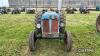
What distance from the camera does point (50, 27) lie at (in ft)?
32.0

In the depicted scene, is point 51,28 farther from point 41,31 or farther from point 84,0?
point 84,0

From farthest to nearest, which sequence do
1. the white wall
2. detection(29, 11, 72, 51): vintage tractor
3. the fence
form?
the white wall → the fence → detection(29, 11, 72, 51): vintage tractor

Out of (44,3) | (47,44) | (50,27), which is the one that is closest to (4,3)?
(44,3)

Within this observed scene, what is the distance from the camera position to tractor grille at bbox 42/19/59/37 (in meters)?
9.70

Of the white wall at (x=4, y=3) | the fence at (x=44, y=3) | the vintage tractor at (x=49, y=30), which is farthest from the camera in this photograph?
the white wall at (x=4, y=3)

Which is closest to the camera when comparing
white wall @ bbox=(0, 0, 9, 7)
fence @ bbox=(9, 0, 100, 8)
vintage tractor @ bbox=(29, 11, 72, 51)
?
vintage tractor @ bbox=(29, 11, 72, 51)

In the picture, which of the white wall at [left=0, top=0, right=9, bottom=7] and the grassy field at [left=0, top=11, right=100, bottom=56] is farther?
the white wall at [left=0, top=0, right=9, bottom=7]

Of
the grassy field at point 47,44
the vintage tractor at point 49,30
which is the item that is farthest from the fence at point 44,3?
the vintage tractor at point 49,30

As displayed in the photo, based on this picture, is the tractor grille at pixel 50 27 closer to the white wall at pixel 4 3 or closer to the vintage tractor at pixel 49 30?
the vintage tractor at pixel 49 30

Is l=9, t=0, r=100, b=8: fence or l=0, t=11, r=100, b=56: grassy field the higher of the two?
l=9, t=0, r=100, b=8: fence

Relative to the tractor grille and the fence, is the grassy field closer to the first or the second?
the tractor grille

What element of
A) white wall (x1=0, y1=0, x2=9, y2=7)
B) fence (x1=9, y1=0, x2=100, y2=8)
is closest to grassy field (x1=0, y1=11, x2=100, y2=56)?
fence (x1=9, y1=0, x2=100, y2=8)

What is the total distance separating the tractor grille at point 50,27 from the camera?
9.70 m

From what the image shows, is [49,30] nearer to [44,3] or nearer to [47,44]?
[47,44]
